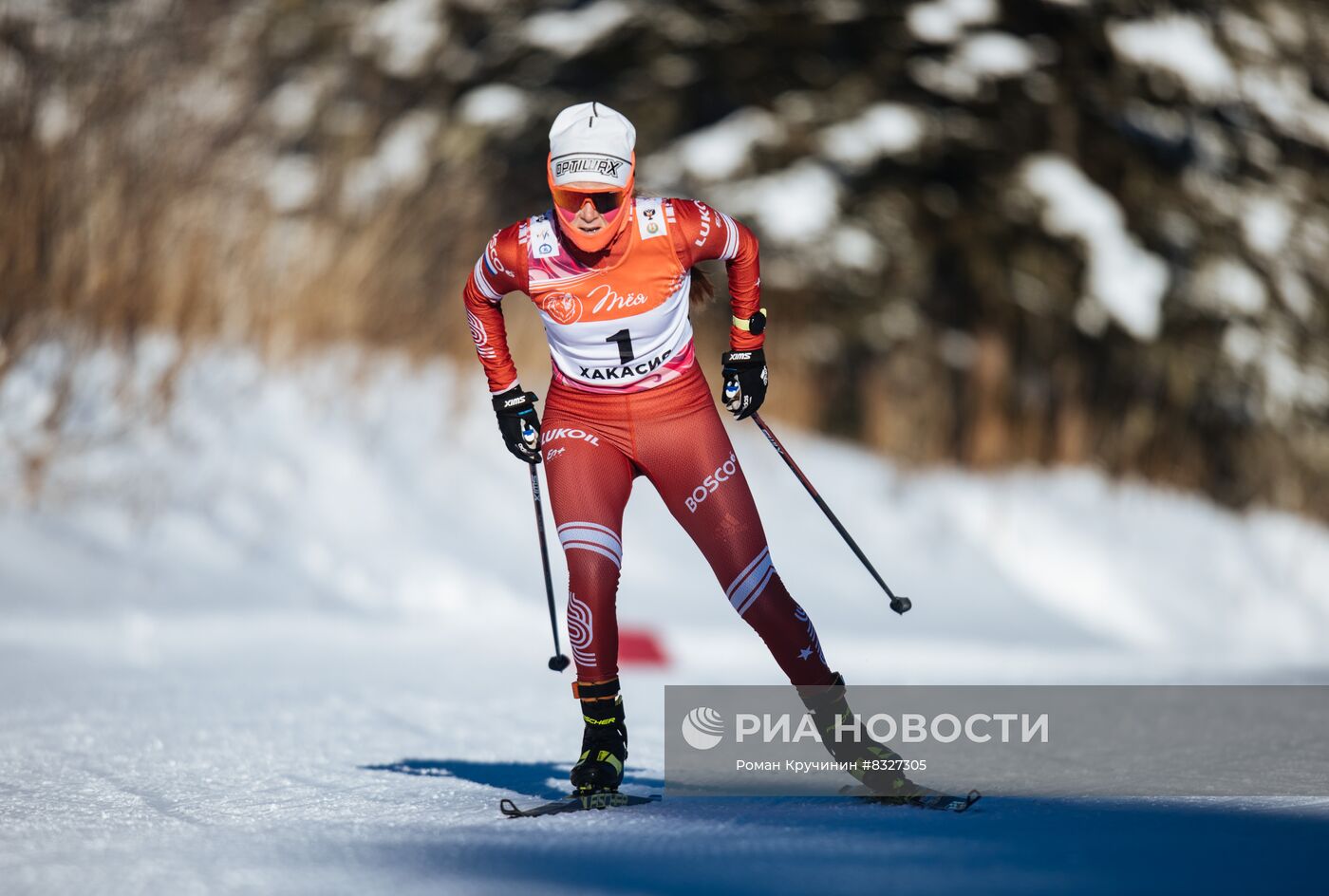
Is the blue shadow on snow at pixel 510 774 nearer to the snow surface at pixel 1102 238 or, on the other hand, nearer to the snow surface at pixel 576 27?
the snow surface at pixel 1102 238

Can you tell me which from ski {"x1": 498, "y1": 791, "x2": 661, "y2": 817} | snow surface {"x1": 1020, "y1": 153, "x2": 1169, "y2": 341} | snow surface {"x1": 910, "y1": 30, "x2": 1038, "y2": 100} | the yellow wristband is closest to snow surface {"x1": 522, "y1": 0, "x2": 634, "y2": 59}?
snow surface {"x1": 910, "y1": 30, "x2": 1038, "y2": 100}

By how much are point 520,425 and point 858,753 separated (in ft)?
4.07

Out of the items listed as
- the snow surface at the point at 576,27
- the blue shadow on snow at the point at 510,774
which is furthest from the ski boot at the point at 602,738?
the snow surface at the point at 576,27

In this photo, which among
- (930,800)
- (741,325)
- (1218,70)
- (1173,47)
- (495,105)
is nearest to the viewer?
(930,800)

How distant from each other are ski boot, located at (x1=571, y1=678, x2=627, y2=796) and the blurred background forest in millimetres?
8071

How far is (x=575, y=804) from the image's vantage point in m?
3.58

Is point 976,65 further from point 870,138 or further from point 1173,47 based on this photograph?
point 1173,47

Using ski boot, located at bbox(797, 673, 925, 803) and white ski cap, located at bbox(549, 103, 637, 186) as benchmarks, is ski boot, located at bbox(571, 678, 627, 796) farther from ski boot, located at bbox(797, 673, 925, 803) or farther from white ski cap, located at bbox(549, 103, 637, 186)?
white ski cap, located at bbox(549, 103, 637, 186)

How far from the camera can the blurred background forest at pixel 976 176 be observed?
12.8 meters

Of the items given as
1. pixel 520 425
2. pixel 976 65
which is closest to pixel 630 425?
pixel 520 425

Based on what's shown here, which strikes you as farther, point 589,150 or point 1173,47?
point 1173,47

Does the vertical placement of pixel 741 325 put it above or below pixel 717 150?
below

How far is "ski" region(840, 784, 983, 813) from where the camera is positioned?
11.5 ft

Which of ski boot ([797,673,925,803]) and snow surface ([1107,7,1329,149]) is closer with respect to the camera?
ski boot ([797,673,925,803])
